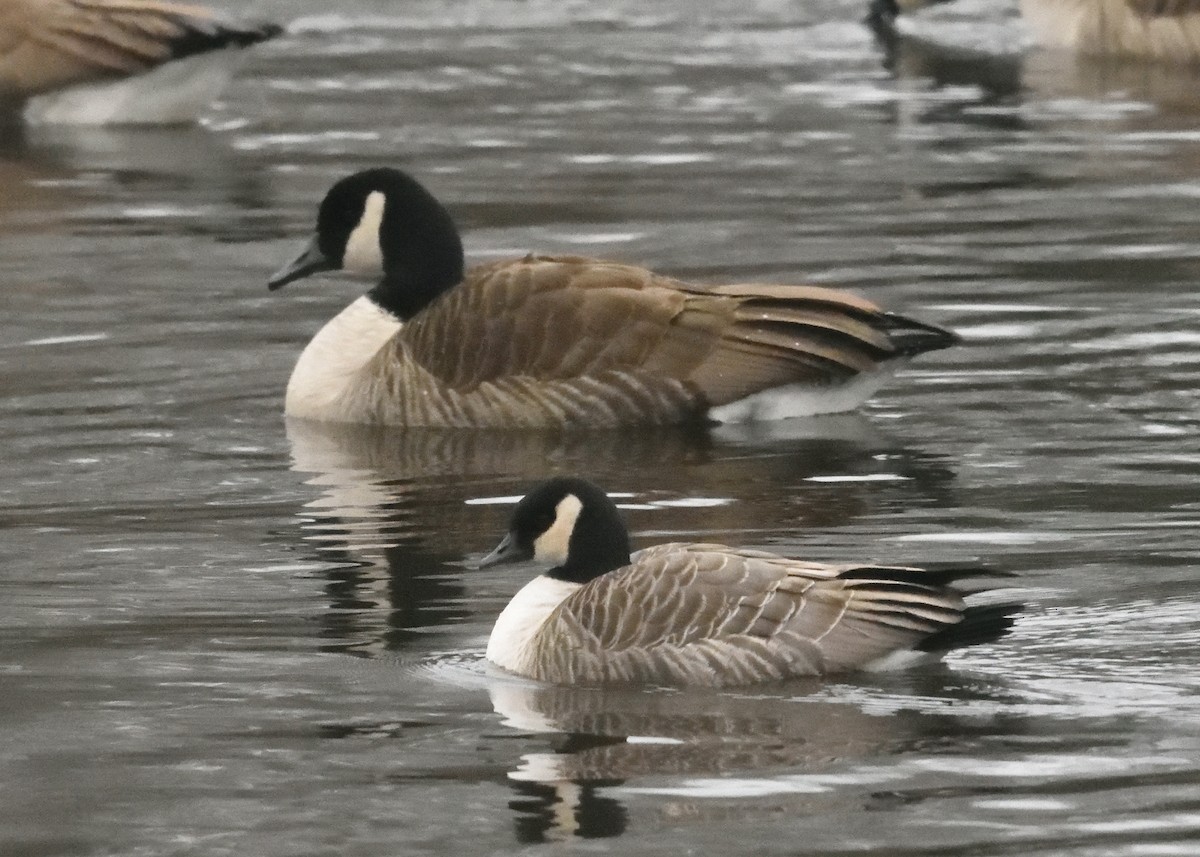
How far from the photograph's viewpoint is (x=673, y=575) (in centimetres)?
841

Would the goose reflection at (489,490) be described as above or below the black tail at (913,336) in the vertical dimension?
below

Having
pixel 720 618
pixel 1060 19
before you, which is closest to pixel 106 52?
pixel 1060 19

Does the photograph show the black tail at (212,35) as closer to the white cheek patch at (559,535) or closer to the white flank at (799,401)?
the white flank at (799,401)

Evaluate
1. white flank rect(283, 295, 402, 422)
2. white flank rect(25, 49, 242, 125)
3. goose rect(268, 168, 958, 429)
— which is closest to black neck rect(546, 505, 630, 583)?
goose rect(268, 168, 958, 429)

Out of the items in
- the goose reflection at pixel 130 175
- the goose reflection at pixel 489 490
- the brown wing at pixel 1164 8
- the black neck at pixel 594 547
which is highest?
the brown wing at pixel 1164 8

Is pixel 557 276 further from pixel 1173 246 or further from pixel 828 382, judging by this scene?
pixel 1173 246

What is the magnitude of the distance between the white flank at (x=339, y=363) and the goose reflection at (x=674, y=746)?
438 centimetres

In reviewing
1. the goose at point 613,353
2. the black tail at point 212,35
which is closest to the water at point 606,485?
the goose at point 613,353

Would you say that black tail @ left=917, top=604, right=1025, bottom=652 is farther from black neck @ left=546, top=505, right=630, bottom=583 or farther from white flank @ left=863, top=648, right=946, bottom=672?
black neck @ left=546, top=505, right=630, bottom=583

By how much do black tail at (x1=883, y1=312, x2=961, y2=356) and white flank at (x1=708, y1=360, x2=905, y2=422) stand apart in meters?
0.27

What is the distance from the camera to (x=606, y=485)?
11422 mm

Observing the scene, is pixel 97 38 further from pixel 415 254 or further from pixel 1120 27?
pixel 415 254

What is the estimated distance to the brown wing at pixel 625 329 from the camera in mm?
12266

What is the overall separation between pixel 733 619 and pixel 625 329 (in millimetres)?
4268
